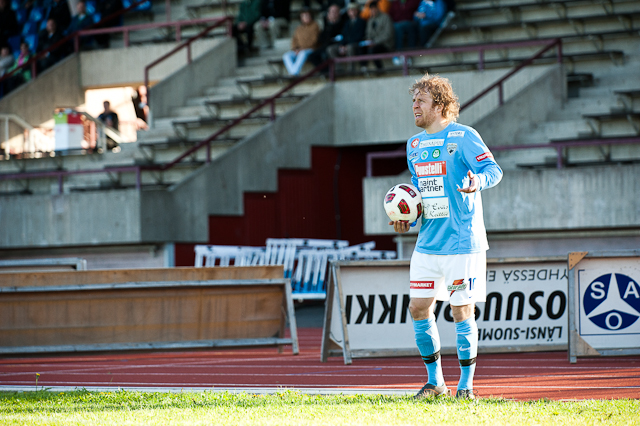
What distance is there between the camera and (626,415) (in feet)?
19.1

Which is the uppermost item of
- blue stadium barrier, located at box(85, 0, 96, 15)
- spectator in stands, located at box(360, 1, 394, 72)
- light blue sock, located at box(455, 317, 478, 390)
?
blue stadium barrier, located at box(85, 0, 96, 15)

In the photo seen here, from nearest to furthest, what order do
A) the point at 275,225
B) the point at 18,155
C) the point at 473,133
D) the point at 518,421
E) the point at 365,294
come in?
1. the point at 518,421
2. the point at 473,133
3. the point at 365,294
4. the point at 275,225
5. the point at 18,155

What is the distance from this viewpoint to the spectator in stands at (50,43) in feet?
81.5

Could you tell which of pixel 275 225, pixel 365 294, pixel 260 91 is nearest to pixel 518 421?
pixel 365 294

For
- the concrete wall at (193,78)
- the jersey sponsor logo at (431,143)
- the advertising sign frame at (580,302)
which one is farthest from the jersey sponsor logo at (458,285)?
the concrete wall at (193,78)

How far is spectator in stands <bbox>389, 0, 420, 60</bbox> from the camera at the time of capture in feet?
69.2

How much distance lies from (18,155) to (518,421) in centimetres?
1795

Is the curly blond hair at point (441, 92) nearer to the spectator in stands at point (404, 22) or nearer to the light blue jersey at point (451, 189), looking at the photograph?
the light blue jersey at point (451, 189)

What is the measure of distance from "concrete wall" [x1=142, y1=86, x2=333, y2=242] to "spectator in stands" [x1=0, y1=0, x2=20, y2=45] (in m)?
11.6

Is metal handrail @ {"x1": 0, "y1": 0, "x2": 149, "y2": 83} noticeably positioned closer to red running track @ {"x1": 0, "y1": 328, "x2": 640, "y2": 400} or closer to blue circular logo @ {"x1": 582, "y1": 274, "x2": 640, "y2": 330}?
red running track @ {"x1": 0, "y1": 328, "x2": 640, "y2": 400}

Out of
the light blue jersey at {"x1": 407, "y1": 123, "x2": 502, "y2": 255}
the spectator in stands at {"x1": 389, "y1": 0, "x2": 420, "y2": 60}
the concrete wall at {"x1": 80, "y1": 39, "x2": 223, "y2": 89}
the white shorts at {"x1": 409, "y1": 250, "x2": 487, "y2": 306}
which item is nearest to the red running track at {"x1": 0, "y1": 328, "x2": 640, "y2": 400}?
the white shorts at {"x1": 409, "y1": 250, "x2": 487, "y2": 306}

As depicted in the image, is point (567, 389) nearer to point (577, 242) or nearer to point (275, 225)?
point (577, 242)

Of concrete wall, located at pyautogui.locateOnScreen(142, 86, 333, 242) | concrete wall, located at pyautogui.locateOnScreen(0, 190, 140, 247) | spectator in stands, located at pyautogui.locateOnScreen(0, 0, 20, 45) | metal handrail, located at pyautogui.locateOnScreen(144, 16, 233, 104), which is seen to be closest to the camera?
concrete wall, located at pyautogui.locateOnScreen(0, 190, 140, 247)

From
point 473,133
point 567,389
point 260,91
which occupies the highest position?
point 260,91
